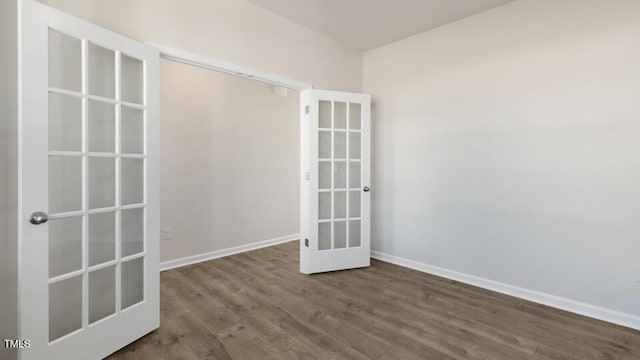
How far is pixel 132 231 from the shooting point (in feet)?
6.36

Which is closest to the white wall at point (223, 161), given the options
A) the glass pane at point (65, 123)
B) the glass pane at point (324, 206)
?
the glass pane at point (324, 206)

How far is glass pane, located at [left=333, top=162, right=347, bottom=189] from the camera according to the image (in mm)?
3389

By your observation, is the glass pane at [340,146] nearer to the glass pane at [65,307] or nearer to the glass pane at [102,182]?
the glass pane at [102,182]

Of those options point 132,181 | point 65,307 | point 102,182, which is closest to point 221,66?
point 132,181

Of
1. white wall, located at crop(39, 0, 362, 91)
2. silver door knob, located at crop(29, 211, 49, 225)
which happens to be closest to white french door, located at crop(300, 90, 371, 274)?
white wall, located at crop(39, 0, 362, 91)

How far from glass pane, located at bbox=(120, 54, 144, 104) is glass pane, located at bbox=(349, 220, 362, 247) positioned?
2480mm

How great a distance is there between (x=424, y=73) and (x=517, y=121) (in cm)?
114

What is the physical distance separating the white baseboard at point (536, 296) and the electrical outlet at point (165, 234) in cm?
284

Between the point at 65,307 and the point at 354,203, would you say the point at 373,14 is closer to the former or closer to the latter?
the point at 354,203

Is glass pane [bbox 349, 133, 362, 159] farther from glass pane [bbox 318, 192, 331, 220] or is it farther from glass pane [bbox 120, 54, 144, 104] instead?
glass pane [bbox 120, 54, 144, 104]

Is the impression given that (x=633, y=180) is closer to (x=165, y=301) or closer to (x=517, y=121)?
(x=517, y=121)

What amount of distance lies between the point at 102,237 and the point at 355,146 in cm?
259

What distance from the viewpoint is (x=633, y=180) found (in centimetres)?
214

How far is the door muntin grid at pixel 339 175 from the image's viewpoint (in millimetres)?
3289
